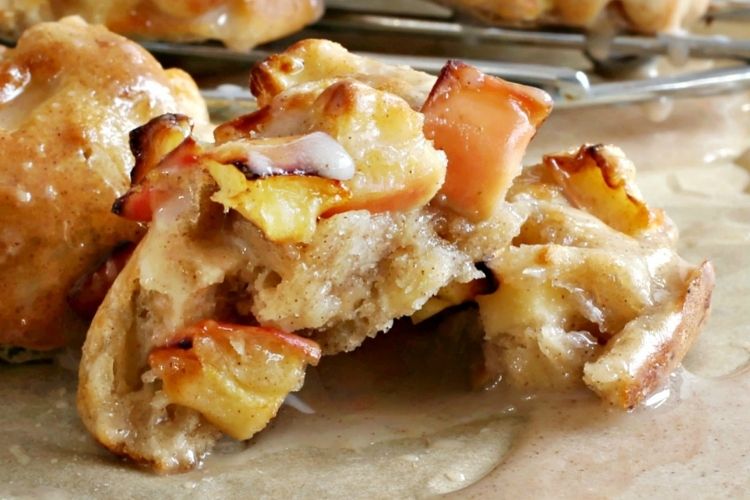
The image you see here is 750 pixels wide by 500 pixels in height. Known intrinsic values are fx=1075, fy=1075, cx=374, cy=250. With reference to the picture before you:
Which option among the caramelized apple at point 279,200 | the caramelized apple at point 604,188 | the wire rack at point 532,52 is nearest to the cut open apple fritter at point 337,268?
the caramelized apple at point 279,200

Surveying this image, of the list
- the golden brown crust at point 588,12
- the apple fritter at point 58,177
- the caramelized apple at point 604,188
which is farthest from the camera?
the golden brown crust at point 588,12

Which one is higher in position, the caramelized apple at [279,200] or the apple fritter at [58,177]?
the caramelized apple at [279,200]

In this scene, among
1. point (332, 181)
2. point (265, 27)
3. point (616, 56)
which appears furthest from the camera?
point (616, 56)

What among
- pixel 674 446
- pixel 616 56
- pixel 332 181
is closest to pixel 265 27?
pixel 616 56

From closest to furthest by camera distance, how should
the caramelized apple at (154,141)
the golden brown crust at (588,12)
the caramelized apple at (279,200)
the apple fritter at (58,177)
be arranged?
the caramelized apple at (279,200) → the caramelized apple at (154,141) → the apple fritter at (58,177) → the golden brown crust at (588,12)

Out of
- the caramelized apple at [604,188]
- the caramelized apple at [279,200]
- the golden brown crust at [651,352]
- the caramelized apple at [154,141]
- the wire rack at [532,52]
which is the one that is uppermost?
the caramelized apple at [279,200]

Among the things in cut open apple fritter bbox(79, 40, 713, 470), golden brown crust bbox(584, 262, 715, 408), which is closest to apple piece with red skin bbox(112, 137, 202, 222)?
cut open apple fritter bbox(79, 40, 713, 470)

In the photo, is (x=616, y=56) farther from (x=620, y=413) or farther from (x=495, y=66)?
(x=620, y=413)

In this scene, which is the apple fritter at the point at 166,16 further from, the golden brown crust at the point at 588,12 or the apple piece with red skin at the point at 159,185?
the apple piece with red skin at the point at 159,185
